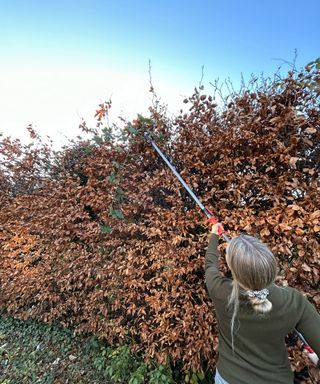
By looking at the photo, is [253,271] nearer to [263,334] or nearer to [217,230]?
[263,334]

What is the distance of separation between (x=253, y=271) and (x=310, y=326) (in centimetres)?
47

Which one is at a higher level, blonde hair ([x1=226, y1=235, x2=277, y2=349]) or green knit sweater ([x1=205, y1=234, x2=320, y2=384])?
blonde hair ([x1=226, y1=235, x2=277, y2=349])

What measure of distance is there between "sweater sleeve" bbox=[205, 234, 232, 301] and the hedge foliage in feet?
1.69

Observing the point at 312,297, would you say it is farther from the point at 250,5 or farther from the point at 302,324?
the point at 250,5

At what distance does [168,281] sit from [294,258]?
1258 mm

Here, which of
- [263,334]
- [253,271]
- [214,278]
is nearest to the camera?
[253,271]

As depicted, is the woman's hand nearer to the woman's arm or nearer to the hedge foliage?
the hedge foliage

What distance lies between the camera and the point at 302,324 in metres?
1.60

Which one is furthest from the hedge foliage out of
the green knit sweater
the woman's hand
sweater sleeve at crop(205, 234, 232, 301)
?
the green knit sweater

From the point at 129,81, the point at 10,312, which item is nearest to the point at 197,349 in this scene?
the point at 10,312

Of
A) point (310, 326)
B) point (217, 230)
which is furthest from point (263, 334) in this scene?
point (217, 230)

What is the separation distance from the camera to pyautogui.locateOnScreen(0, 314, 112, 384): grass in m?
3.93

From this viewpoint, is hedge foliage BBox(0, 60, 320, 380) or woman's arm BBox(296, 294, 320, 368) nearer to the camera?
woman's arm BBox(296, 294, 320, 368)

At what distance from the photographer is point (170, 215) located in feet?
9.81
